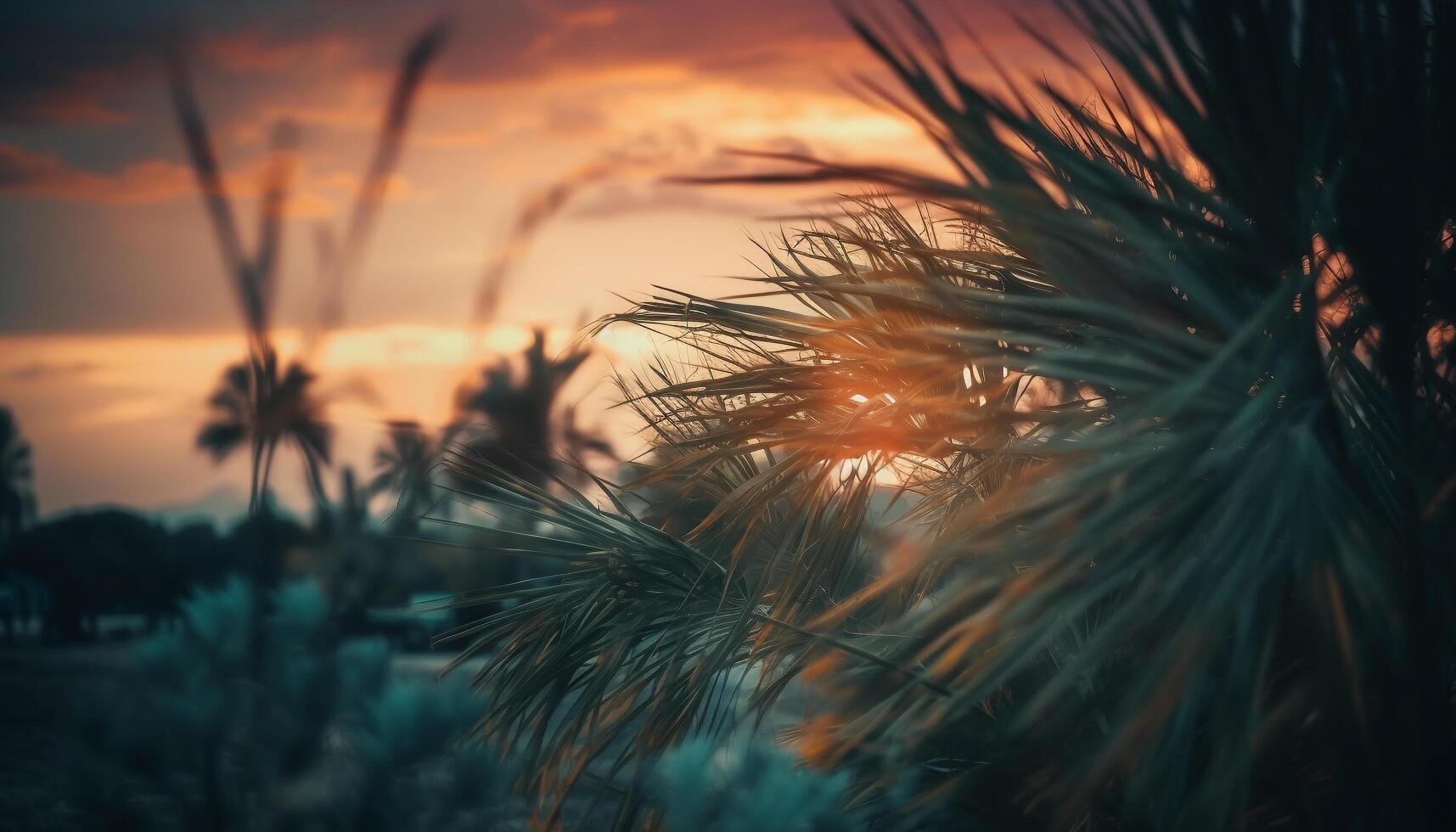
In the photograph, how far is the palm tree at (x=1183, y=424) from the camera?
1977 mm

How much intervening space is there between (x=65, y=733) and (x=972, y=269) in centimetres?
661

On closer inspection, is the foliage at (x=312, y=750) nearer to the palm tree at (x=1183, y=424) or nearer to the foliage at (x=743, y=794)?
the foliage at (x=743, y=794)

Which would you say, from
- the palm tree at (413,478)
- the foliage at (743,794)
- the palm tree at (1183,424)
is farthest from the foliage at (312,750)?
the palm tree at (1183,424)

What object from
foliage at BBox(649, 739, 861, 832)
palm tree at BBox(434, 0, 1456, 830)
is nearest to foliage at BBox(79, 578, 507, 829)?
foliage at BBox(649, 739, 861, 832)

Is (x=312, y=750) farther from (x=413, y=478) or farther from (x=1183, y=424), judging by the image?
(x=1183, y=424)

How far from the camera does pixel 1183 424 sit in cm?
235

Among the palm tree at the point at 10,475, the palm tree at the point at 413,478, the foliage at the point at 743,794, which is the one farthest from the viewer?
the palm tree at the point at 10,475

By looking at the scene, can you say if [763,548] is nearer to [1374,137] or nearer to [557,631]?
[557,631]

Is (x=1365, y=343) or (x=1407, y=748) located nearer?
(x=1407, y=748)

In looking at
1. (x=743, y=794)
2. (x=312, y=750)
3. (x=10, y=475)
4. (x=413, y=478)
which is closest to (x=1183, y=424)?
(x=413, y=478)

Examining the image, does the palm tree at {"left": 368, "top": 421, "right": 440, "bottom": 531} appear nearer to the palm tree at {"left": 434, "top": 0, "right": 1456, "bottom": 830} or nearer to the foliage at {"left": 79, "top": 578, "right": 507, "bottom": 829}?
the palm tree at {"left": 434, "top": 0, "right": 1456, "bottom": 830}

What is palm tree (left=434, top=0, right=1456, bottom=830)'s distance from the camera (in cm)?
198

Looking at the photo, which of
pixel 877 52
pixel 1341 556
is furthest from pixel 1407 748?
pixel 877 52

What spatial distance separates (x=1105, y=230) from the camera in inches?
103
